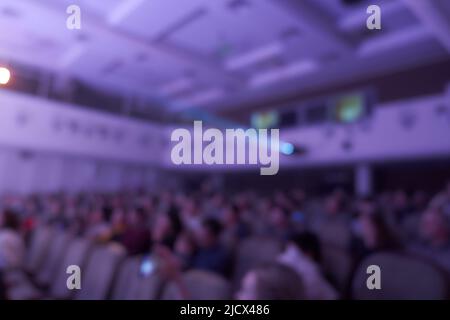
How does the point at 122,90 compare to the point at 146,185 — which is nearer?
the point at 122,90

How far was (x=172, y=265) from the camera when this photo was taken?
1904 millimetres

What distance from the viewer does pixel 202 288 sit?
1738 mm

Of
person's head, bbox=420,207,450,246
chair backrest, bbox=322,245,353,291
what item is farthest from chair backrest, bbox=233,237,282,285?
person's head, bbox=420,207,450,246

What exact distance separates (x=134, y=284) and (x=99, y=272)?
53 cm

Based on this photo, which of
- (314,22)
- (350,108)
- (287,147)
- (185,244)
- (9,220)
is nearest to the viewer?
(185,244)

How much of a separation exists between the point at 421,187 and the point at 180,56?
5446 mm

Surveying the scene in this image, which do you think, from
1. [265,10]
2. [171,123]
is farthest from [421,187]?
[171,123]

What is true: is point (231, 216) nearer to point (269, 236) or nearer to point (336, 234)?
point (269, 236)

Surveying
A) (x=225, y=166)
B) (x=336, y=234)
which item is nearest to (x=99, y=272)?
(x=336, y=234)

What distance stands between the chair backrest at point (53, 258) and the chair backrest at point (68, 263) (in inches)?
5.9

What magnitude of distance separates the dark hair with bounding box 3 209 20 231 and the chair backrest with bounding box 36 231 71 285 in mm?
424

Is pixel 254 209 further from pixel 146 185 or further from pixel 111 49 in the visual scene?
pixel 146 185

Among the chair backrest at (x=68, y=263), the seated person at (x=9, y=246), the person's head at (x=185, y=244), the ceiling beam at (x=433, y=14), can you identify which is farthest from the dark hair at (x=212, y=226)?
the ceiling beam at (x=433, y=14)

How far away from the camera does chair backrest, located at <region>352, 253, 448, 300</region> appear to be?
152 cm
